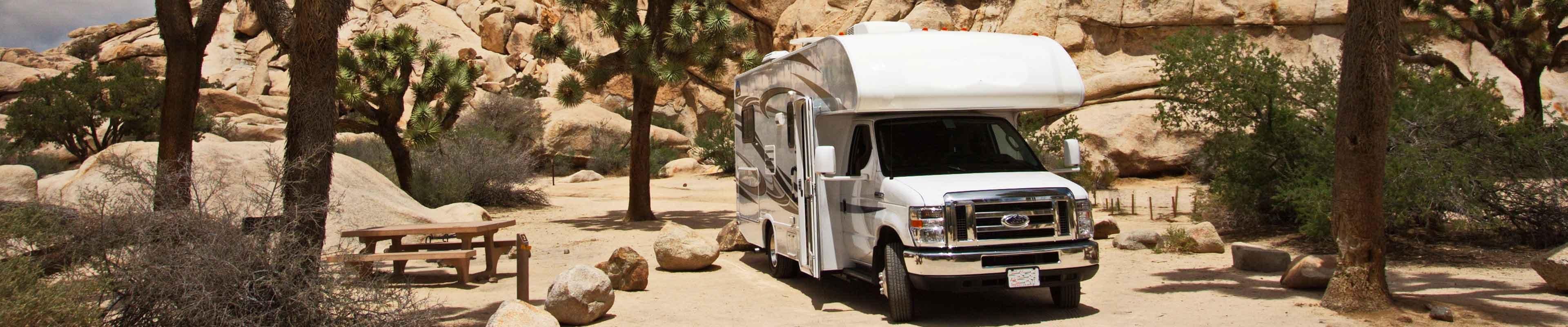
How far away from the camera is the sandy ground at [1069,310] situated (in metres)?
8.20

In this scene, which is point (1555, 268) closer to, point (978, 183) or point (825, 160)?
point (978, 183)

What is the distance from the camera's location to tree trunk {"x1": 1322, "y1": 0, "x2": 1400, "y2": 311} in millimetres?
7789

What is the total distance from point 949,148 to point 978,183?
808 millimetres

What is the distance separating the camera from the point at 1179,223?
655 inches

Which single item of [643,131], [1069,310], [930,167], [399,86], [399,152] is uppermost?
[399,86]

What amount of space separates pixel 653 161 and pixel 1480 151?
96.9 ft

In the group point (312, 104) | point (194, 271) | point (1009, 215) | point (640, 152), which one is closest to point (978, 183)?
point (1009, 215)

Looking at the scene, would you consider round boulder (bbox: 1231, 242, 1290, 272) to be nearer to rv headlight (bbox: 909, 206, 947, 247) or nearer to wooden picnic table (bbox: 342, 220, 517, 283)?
rv headlight (bbox: 909, 206, 947, 247)

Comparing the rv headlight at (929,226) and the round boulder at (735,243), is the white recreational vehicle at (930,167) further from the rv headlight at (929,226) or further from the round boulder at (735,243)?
the round boulder at (735,243)

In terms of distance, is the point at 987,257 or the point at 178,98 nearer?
the point at 987,257

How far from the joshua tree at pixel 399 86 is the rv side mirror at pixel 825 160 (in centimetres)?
1332

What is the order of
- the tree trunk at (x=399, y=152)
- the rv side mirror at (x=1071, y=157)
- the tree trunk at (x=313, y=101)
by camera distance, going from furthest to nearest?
the tree trunk at (x=399, y=152) → the rv side mirror at (x=1071, y=157) → the tree trunk at (x=313, y=101)

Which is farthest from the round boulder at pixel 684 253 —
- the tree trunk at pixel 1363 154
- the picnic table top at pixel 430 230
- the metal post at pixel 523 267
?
the tree trunk at pixel 1363 154

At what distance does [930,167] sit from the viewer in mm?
8641
